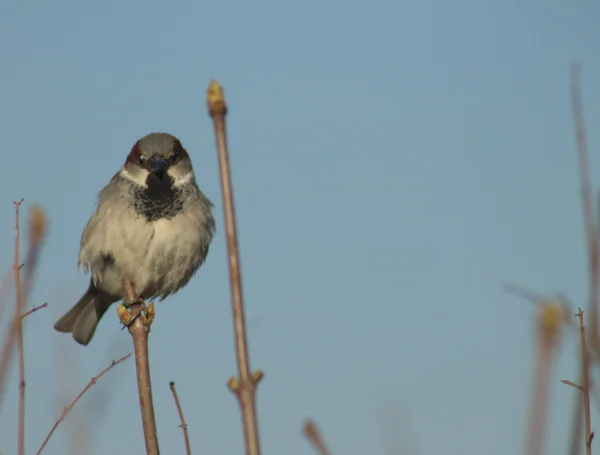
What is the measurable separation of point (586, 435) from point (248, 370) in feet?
2.35

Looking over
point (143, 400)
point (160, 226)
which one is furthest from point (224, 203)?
point (160, 226)

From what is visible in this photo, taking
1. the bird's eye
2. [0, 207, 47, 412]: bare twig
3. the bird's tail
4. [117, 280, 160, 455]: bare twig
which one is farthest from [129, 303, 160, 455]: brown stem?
the bird's tail

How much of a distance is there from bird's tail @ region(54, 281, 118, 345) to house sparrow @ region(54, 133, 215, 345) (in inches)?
17.4

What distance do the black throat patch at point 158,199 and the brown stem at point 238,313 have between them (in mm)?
3707

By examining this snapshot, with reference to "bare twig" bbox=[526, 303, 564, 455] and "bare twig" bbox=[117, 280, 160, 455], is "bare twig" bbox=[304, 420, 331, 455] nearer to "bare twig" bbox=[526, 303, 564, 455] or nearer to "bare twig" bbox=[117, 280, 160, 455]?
"bare twig" bbox=[526, 303, 564, 455]

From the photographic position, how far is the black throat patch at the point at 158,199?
4684 millimetres

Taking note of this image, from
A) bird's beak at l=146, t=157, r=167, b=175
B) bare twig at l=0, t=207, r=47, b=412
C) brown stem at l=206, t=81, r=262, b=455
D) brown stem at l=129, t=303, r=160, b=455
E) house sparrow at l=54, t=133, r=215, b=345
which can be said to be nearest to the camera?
brown stem at l=206, t=81, r=262, b=455

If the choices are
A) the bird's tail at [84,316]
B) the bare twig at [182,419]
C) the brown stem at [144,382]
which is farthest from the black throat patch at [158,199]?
the bare twig at [182,419]

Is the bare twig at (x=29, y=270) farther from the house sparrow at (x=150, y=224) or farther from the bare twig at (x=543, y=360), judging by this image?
the house sparrow at (x=150, y=224)

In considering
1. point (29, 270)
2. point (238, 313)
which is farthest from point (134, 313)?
Result: point (238, 313)

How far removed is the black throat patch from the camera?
468cm

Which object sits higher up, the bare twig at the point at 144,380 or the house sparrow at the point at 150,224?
the house sparrow at the point at 150,224

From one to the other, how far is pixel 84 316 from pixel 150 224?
1.17m

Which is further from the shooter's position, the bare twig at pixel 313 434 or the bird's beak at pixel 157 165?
the bird's beak at pixel 157 165
